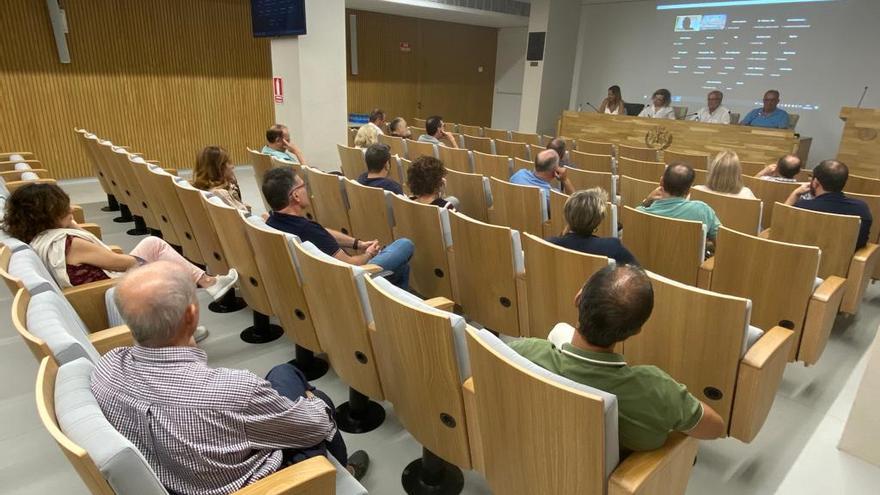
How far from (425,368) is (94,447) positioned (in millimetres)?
887

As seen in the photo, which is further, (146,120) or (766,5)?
(766,5)

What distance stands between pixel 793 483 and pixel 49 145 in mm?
8756

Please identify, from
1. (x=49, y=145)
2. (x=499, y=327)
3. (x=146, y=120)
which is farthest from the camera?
(x=146, y=120)

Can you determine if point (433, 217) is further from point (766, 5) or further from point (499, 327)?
point (766, 5)

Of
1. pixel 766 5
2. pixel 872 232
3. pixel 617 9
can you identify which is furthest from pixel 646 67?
pixel 872 232

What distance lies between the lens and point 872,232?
3.63 meters

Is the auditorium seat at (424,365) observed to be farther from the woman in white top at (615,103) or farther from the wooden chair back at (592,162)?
the woman in white top at (615,103)

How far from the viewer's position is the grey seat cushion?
0.97 meters

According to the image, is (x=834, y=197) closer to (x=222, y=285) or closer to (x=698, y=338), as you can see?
(x=698, y=338)

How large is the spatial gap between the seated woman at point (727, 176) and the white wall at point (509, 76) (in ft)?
30.9

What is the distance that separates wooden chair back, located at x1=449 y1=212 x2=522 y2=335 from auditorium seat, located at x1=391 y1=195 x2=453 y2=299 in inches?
5.0

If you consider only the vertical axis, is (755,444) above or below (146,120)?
below

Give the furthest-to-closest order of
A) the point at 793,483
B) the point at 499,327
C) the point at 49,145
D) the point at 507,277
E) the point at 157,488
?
the point at 49,145, the point at 499,327, the point at 507,277, the point at 793,483, the point at 157,488

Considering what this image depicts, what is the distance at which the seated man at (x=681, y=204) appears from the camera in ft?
9.84
